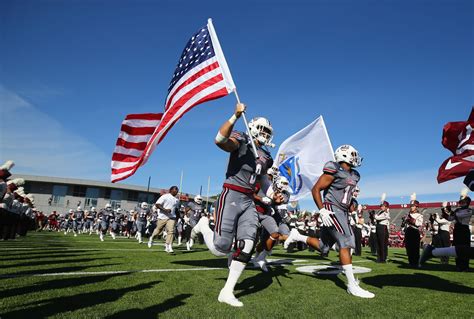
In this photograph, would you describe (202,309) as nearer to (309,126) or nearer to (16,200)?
(309,126)

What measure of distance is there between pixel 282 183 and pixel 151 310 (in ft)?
24.4

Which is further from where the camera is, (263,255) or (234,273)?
(263,255)

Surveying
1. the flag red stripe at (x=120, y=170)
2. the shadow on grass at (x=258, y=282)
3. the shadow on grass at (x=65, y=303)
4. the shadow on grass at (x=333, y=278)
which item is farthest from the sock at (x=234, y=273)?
the flag red stripe at (x=120, y=170)

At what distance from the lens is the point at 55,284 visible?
4.64 metres

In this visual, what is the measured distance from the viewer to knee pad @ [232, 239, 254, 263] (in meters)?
4.41

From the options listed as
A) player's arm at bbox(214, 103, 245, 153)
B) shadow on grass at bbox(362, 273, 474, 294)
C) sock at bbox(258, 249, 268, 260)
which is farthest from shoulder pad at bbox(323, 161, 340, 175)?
sock at bbox(258, 249, 268, 260)

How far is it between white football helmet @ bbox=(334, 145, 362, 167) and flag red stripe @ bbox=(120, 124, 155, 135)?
3.94m

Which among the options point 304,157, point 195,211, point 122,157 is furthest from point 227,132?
point 195,211

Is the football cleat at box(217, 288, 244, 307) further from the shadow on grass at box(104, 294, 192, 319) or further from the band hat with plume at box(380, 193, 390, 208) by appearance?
the band hat with plume at box(380, 193, 390, 208)

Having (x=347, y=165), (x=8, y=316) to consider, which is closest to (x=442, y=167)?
(x=347, y=165)

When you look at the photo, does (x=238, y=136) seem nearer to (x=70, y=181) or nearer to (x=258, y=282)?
(x=258, y=282)

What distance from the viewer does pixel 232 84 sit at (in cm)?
543

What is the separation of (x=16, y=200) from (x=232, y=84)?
1404 centimetres

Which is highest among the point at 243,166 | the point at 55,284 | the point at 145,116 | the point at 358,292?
the point at 145,116
